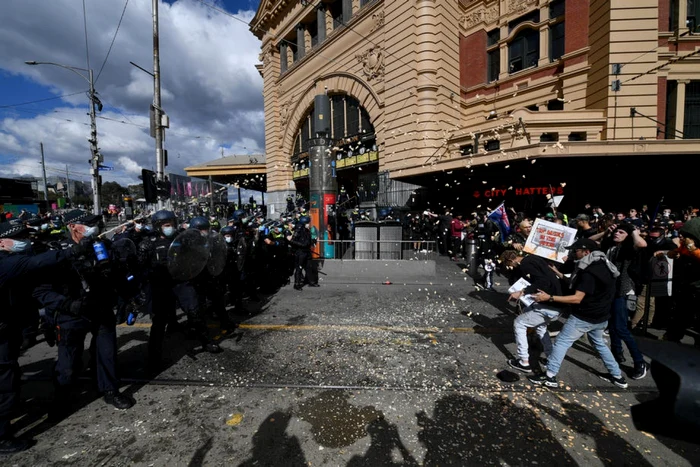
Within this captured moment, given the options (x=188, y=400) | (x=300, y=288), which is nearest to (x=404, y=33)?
(x=300, y=288)

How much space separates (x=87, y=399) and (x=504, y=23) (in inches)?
913

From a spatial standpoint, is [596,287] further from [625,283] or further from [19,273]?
[19,273]

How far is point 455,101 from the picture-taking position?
18.0 meters

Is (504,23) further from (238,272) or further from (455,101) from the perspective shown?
(238,272)

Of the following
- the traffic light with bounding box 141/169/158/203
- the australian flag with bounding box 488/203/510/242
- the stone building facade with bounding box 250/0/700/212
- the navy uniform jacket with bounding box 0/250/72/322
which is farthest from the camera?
the stone building facade with bounding box 250/0/700/212

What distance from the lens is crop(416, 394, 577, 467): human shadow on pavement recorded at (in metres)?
2.61

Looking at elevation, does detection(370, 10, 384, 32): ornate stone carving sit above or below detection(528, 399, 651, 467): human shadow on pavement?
above

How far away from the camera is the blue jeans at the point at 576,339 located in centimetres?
362

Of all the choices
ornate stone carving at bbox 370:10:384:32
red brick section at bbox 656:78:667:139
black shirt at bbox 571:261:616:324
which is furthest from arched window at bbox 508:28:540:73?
black shirt at bbox 571:261:616:324

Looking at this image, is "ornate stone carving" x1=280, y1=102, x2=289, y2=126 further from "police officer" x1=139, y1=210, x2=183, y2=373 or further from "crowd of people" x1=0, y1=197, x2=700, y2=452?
"police officer" x1=139, y1=210, x2=183, y2=373

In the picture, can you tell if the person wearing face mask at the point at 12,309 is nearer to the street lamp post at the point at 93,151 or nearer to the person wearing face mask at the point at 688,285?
the person wearing face mask at the point at 688,285

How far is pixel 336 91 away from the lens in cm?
2181

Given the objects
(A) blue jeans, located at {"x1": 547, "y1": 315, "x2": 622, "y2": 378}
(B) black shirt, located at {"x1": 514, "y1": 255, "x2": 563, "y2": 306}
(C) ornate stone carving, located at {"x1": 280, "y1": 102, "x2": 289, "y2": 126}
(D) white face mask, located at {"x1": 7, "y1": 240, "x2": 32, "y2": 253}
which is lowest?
(A) blue jeans, located at {"x1": 547, "y1": 315, "x2": 622, "y2": 378}

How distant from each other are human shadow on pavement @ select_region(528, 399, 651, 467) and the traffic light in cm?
1134
